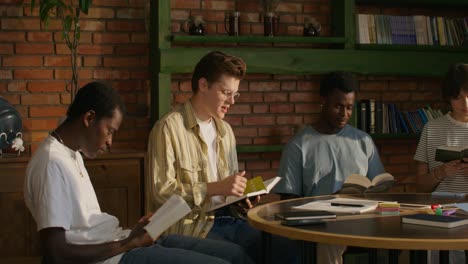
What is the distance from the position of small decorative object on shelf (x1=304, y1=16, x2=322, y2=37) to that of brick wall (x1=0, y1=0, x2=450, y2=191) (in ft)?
0.53

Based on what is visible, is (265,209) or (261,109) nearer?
(265,209)

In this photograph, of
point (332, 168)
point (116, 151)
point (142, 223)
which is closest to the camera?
point (142, 223)

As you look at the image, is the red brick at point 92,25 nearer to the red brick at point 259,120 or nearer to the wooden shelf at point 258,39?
the wooden shelf at point 258,39

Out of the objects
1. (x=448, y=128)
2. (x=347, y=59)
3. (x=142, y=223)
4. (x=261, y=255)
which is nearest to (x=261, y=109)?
(x=347, y=59)

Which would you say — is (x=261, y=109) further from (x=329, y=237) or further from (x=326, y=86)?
(x=329, y=237)

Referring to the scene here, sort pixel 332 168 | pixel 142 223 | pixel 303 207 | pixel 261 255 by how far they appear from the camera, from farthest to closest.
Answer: pixel 332 168
pixel 261 255
pixel 303 207
pixel 142 223

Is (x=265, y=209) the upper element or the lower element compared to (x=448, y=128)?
lower

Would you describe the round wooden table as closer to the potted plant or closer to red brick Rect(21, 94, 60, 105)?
the potted plant

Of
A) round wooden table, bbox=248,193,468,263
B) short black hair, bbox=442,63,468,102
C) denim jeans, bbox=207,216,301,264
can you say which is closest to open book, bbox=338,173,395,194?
denim jeans, bbox=207,216,301,264

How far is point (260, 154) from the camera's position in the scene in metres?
5.02

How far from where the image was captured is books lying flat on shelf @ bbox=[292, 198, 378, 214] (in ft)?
8.79

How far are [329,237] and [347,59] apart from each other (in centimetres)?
287

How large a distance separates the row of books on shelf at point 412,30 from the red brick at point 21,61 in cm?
222

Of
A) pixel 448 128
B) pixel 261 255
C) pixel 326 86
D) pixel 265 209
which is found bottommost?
pixel 261 255
